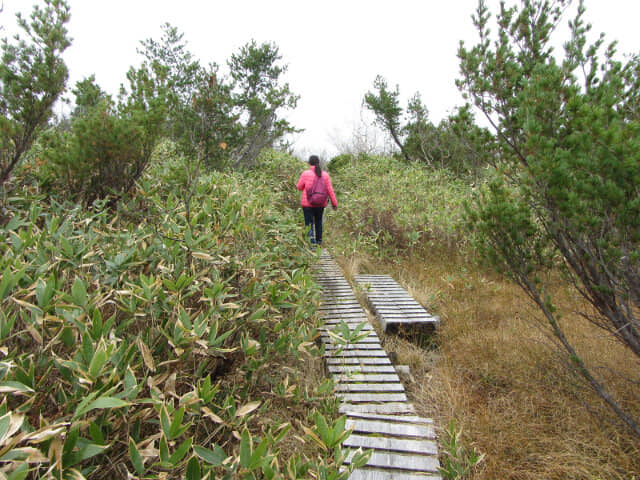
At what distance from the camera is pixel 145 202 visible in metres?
3.28

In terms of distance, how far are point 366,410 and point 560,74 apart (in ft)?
7.62

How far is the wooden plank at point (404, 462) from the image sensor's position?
1.61m

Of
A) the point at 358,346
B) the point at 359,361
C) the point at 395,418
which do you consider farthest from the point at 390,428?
the point at 358,346

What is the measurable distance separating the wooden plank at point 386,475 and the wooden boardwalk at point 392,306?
5.25 ft

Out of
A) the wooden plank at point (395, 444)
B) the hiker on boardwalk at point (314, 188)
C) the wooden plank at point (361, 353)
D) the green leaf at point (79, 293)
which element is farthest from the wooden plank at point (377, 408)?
the hiker on boardwalk at point (314, 188)

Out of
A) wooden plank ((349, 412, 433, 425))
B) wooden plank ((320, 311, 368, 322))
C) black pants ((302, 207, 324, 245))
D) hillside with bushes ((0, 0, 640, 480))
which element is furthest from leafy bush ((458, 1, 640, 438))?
black pants ((302, 207, 324, 245))


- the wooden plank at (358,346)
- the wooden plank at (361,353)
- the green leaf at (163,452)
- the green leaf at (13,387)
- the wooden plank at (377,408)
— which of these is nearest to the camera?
the green leaf at (13,387)

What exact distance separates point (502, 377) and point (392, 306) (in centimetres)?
129

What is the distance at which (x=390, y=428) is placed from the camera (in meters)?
1.85

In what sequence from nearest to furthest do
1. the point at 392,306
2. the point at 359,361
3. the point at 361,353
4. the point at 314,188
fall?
the point at 359,361, the point at 361,353, the point at 392,306, the point at 314,188

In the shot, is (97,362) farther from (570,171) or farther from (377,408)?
(570,171)

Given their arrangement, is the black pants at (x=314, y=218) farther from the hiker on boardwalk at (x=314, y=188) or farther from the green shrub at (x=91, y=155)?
the green shrub at (x=91, y=155)

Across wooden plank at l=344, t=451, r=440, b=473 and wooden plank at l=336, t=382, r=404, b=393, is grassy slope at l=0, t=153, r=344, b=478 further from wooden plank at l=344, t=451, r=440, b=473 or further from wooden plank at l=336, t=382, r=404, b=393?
wooden plank at l=344, t=451, r=440, b=473

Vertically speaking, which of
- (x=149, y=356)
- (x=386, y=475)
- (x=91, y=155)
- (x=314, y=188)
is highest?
(x=314, y=188)
